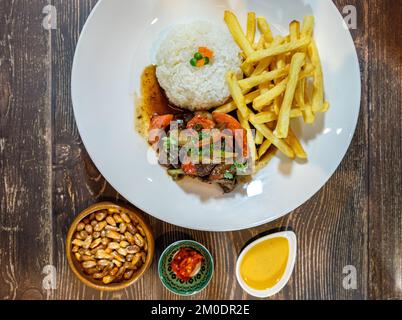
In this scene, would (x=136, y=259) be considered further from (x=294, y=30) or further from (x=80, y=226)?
(x=294, y=30)

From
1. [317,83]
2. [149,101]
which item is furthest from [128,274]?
[317,83]

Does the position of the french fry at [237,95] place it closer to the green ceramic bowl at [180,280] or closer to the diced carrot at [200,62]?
the diced carrot at [200,62]

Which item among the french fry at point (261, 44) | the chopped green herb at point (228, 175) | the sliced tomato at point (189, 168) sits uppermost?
the french fry at point (261, 44)

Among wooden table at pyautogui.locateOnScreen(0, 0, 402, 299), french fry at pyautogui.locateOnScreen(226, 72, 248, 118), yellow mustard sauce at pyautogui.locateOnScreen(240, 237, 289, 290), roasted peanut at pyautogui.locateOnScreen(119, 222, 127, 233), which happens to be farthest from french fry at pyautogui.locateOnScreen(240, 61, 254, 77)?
roasted peanut at pyautogui.locateOnScreen(119, 222, 127, 233)

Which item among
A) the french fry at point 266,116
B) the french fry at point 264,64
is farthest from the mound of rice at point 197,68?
the french fry at point 266,116

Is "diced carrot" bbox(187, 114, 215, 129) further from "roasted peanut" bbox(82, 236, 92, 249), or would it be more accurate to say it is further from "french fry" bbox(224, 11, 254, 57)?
"roasted peanut" bbox(82, 236, 92, 249)

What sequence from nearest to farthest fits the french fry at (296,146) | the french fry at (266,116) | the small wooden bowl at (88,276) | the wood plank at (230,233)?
1. the french fry at (266,116)
2. the french fry at (296,146)
3. the small wooden bowl at (88,276)
4. the wood plank at (230,233)
